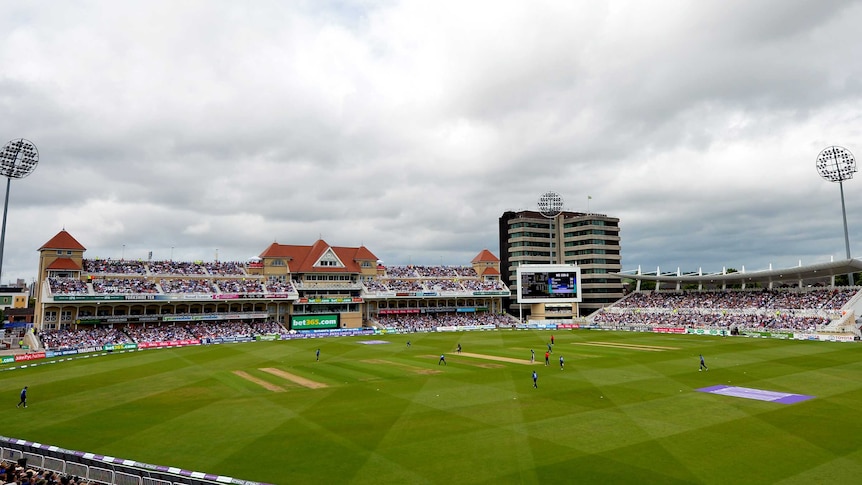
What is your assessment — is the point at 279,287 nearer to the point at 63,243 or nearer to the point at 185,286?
the point at 185,286

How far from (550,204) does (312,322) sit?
5246 cm

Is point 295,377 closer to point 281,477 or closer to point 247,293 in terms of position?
point 281,477

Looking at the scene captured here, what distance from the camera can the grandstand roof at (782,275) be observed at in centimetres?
5953

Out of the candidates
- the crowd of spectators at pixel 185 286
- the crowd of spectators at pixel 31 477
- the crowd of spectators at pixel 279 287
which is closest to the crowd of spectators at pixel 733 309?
the crowd of spectators at pixel 279 287

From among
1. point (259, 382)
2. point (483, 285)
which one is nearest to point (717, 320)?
point (483, 285)

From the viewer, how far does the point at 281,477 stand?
16062 mm

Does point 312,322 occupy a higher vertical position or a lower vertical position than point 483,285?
lower

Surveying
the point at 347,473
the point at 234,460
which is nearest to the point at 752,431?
the point at 347,473

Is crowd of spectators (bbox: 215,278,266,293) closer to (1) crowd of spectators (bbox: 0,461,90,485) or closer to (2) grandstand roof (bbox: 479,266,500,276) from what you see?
(2) grandstand roof (bbox: 479,266,500,276)

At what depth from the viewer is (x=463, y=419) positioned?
23219 mm

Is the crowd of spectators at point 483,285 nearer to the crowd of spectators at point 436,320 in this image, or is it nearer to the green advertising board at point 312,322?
the crowd of spectators at point 436,320

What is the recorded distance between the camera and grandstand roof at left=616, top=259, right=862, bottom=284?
5953 centimetres

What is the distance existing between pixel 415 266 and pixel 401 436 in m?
80.1

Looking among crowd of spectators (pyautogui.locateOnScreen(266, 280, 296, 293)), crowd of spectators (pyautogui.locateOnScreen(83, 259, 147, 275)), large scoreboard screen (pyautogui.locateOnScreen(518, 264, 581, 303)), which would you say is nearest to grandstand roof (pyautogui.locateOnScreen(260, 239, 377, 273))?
crowd of spectators (pyautogui.locateOnScreen(266, 280, 296, 293))
